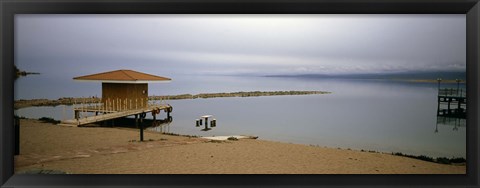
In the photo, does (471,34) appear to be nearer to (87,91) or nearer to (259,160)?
(259,160)

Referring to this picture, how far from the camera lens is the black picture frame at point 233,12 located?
3.84 metres

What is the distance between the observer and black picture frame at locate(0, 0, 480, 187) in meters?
3.84

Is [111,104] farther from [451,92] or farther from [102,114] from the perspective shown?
[451,92]

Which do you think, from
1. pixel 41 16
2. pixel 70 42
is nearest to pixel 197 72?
pixel 70 42

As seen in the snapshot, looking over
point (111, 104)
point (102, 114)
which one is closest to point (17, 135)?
point (102, 114)

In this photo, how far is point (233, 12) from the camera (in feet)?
13.0

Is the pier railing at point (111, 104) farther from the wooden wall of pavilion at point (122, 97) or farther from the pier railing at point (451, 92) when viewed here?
the pier railing at point (451, 92)

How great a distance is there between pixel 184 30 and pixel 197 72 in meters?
0.49

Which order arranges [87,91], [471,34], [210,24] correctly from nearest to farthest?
1. [471,34]
2. [210,24]
3. [87,91]

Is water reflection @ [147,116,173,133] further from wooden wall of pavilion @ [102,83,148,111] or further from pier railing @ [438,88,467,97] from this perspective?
pier railing @ [438,88,467,97]

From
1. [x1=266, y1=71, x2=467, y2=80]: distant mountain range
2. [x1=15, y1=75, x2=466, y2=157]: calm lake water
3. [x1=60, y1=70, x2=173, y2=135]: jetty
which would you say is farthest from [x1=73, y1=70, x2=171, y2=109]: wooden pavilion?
[x1=266, y1=71, x2=467, y2=80]: distant mountain range

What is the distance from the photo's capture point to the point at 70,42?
13.8 ft

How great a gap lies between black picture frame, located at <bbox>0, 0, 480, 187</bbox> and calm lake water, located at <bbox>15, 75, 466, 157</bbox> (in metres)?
0.27

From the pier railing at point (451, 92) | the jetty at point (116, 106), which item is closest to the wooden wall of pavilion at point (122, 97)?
→ the jetty at point (116, 106)
